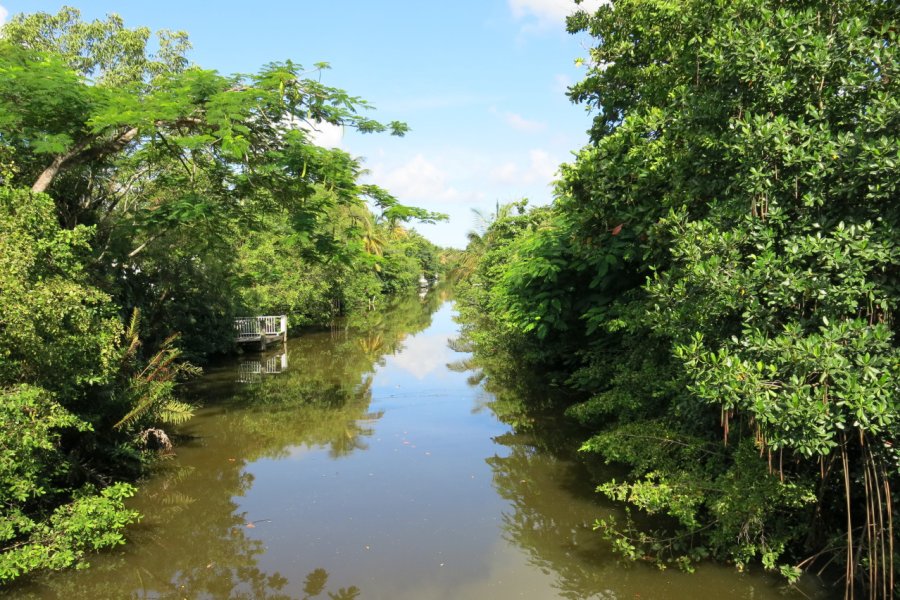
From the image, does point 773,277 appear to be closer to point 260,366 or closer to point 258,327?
point 260,366

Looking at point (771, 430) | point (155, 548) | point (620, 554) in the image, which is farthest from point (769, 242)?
point (155, 548)

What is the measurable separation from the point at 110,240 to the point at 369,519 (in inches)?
283

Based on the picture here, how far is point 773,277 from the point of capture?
3.92 m

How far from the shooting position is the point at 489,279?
21734 mm

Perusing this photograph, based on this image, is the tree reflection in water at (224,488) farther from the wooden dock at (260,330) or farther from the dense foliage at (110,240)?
the wooden dock at (260,330)

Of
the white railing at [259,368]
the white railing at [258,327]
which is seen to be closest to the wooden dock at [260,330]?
the white railing at [258,327]

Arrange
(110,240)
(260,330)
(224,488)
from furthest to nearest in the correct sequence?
(260,330) < (110,240) < (224,488)

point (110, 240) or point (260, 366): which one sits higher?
point (110, 240)

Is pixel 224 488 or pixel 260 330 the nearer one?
pixel 224 488

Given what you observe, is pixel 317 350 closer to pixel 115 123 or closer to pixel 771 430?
pixel 115 123

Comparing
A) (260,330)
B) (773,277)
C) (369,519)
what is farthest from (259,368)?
(773,277)

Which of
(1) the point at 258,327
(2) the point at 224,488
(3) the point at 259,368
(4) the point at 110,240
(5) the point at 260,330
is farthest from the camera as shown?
(5) the point at 260,330

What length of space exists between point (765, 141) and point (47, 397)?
22.1 ft

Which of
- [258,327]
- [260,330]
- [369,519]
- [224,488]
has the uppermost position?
[258,327]
